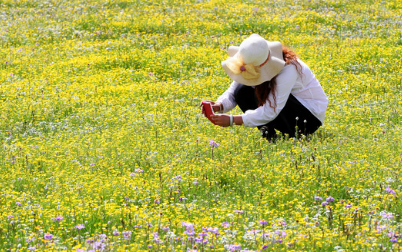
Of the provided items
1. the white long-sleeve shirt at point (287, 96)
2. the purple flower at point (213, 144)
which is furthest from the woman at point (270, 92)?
the purple flower at point (213, 144)

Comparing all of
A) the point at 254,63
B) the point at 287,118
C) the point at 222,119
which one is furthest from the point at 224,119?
the point at 287,118

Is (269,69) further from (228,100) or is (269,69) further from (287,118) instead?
(228,100)

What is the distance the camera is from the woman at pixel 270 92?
6.54m

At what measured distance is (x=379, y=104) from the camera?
8.72 m

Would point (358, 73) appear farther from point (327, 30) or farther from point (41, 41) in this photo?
point (41, 41)

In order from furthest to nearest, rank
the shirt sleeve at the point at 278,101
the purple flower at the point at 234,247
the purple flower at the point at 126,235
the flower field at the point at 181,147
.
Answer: the shirt sleeve at the point at 278,101 < the flower field at the point at 181,147 < the purple flower at the point at 126,235 < the purple flower at the point at 234,247

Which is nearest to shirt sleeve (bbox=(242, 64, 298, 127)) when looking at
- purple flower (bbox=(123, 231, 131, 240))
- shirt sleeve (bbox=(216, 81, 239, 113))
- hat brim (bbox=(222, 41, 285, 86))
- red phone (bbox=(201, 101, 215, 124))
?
hat brim (bbox=(222, 41, 285, 86))

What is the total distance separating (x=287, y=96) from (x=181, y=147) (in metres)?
1.57

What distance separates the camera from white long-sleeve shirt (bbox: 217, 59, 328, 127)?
6.80 meters

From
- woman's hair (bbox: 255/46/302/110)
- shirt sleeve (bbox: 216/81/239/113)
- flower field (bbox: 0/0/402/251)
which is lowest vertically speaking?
flower field (bbox: 0/0/402/251)

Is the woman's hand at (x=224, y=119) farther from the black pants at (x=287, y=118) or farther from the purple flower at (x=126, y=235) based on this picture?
the purple flower at (x=126, y=235)

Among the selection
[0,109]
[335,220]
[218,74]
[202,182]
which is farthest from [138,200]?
[218,74]

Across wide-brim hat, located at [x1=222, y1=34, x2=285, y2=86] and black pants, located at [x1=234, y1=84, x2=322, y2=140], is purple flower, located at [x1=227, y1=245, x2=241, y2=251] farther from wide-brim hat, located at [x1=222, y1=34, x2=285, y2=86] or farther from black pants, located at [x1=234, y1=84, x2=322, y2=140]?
black pants, located at [x1=234, y1=84, x2=322, y2=140]

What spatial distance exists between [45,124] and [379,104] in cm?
552
